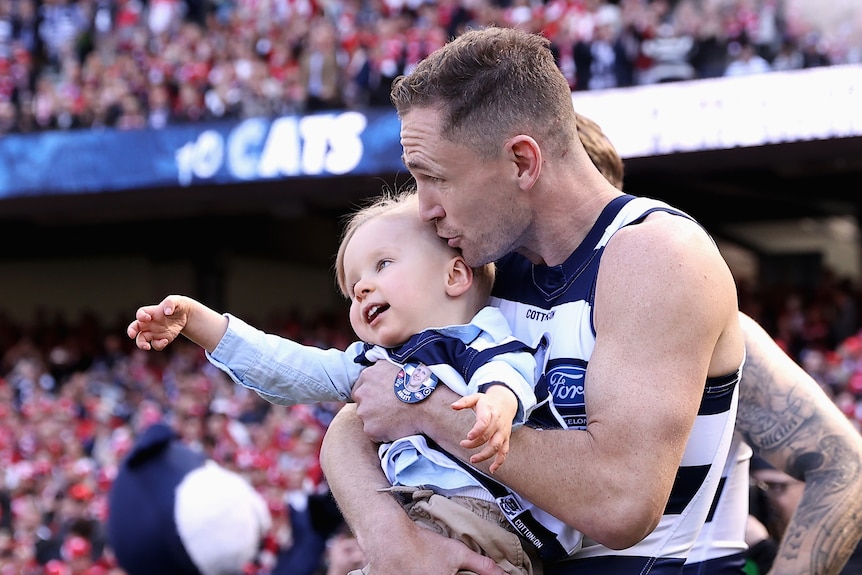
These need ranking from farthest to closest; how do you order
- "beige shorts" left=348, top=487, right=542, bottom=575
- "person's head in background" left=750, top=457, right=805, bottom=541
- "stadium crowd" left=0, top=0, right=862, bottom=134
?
"stadium crowd" left=0, top=0, right=862, bottom=134 < "person's head in background" left=750, top=457, right=805, bottom=541 < "beige shorts" left=348, top=487, right=542, bottom=575

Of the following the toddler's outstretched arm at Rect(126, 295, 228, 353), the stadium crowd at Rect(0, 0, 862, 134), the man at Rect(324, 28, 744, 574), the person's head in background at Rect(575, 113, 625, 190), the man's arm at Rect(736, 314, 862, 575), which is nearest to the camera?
the man at Rect(324, 28, 744, 574)

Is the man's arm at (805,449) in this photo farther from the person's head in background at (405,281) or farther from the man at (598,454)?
the person's head in background at (405,281)

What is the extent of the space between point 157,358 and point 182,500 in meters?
11.7

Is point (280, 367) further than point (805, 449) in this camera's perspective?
No

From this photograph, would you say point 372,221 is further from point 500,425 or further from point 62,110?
point 62,110

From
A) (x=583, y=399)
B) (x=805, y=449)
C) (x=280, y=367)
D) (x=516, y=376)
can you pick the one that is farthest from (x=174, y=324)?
(x=805, y=449)

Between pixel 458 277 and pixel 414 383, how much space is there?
0.25 m

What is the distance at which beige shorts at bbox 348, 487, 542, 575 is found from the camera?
2.02 metres

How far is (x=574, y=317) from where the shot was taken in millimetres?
2072

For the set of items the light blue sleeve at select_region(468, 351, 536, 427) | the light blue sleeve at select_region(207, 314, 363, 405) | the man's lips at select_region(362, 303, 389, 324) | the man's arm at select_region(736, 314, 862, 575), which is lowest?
the man's arm at select_region(736, 314, 862, 575)

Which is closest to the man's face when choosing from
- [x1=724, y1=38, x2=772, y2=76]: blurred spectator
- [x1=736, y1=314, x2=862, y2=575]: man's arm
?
[x1=736, y1=314, x2=862, y2=575]: man's arm

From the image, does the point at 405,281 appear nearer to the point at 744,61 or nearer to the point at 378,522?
the point at 378,522

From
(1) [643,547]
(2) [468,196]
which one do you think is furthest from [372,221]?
(1) [643,547]

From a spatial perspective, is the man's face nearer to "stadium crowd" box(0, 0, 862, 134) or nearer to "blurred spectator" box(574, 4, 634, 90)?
"stadium crowd" box(0, 0, 862, 134)
